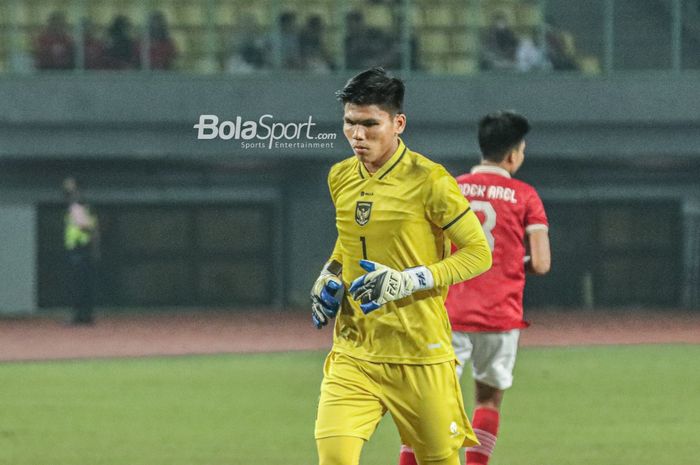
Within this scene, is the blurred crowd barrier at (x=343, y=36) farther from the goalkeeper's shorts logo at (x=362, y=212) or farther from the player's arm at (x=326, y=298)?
the goalkeeper's shorts logo at (x=362, y=212)

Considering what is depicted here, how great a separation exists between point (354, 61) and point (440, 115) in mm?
1768

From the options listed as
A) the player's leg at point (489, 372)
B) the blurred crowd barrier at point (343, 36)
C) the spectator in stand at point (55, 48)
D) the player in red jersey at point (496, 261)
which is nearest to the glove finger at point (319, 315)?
the player in red jersey at point (496, 261)

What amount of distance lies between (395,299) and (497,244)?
2181 mm

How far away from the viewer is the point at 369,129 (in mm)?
5598

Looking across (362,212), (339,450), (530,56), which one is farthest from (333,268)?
(530,56)

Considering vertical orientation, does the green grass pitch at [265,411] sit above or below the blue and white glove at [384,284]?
below

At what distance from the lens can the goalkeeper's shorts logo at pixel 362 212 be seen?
5703 mm

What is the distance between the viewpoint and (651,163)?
82.5ft

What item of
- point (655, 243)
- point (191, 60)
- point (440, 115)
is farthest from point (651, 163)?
point (191, 60)

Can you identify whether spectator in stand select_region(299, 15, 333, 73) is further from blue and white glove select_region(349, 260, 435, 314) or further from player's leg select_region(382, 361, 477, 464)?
blue and white glove select_region(349, 260, 435, 314)

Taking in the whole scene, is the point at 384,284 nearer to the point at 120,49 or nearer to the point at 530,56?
the point at 120,49

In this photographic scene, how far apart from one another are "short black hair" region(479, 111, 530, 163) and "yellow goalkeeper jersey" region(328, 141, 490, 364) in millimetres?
1856

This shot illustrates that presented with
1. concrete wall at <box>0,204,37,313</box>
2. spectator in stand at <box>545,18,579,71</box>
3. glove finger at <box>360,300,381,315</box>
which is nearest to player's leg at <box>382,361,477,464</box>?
glove finger at <box>360,300,381,315</box>

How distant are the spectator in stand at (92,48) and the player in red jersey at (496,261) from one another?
17.0 m
